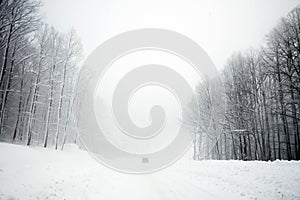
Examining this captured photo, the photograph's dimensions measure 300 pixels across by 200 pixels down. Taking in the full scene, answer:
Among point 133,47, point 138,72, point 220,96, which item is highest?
point 133,47

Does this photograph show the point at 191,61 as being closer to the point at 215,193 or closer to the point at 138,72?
the point at 138,72

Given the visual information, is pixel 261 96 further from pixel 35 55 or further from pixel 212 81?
pixel 35 55

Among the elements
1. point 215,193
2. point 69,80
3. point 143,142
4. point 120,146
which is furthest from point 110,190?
point 143,142

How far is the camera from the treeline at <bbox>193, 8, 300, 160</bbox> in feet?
59.1

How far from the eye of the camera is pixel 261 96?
2461cm

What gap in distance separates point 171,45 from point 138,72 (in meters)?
8.83

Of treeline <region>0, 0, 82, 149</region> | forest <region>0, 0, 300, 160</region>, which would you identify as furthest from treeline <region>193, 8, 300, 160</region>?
treeline <region>0, 0, 82, 149</region>

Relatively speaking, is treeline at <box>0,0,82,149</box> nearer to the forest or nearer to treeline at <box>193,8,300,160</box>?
the forest

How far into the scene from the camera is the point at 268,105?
67.9 ft

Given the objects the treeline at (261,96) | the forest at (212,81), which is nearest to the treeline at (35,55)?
the forest at (212,81)

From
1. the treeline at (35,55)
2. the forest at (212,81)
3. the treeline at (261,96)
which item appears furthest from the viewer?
the treeline at (261,96)

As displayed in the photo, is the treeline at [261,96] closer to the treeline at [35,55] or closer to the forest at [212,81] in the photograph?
the forest at [212,81]

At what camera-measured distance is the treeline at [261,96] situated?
59.1ft

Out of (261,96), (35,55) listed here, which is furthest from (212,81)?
(35,55)
